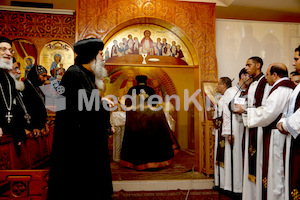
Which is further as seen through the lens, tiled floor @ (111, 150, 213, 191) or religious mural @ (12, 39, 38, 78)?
religious mural @ (12, 39, 38, 78)

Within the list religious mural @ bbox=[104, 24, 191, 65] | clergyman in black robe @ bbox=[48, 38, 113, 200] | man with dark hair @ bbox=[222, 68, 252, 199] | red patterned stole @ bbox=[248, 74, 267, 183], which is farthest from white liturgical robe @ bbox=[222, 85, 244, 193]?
clergyman in black robe @ bbox=[48, 38, 113, 200]

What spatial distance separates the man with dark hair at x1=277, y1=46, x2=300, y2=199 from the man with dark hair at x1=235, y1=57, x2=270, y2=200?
57cm

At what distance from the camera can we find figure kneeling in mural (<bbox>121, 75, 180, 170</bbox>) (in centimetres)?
528

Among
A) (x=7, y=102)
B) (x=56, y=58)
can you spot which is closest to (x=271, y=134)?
(x=7, y=102)

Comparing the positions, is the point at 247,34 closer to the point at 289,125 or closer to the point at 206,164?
the point at 206,164

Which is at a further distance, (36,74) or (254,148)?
(36,74)

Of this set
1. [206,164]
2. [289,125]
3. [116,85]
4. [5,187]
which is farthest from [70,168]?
[116,85]

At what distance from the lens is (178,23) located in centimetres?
533

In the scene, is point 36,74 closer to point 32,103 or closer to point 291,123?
point 32,103

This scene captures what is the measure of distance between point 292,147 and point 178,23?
11.7ft

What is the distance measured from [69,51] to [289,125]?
4808 mm

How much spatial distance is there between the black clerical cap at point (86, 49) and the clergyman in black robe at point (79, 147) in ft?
0.71

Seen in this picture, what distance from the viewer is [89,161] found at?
2.44 metres

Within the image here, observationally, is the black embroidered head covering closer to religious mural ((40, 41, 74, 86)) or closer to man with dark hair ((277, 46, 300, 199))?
religious mural ((40, 41, 74, 86))
